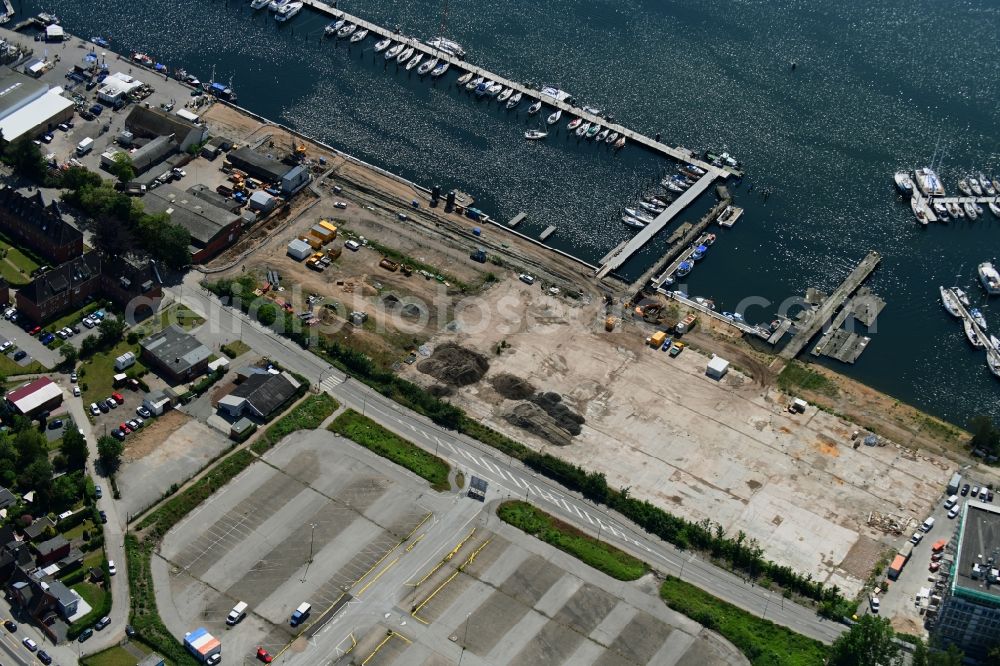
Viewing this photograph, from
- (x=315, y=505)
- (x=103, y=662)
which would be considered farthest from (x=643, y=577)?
(x=103, y=662)

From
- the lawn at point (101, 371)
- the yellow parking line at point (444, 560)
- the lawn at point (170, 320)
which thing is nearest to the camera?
the yellow parking line at point (444, 560)

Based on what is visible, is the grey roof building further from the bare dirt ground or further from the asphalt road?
the bare dirt ground

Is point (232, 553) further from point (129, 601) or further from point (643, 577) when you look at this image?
point (643, 577)

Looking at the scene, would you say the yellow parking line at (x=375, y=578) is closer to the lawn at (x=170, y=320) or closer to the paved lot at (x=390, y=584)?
the paved lot at (x=390, y=584)

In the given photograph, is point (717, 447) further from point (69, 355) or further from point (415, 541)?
point (69, 355)

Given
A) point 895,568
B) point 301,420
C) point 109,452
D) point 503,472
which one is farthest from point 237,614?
point 895,568

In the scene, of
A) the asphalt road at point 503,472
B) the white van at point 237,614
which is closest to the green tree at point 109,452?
the asphalt road at point 503,472
